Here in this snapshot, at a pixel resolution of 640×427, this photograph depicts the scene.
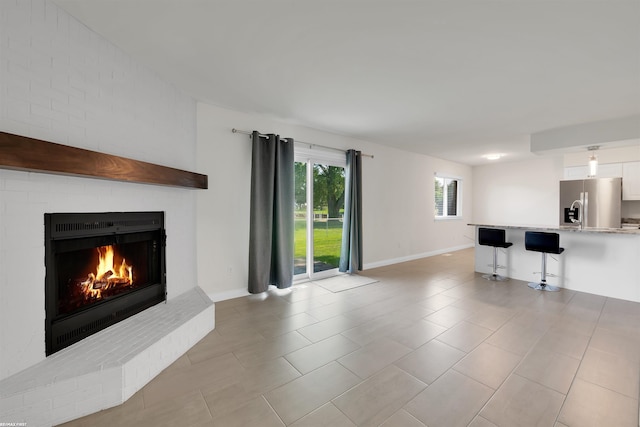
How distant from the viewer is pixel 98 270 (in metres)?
2.27

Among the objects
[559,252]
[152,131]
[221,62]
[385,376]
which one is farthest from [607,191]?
[152,131]

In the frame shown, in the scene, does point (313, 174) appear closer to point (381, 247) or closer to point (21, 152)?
point (381, 247)

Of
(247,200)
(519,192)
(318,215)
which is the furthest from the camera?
(519,192)

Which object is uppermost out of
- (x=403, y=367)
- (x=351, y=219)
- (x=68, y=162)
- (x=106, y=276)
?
(x=68, y=162)

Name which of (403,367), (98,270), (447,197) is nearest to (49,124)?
(98,270)

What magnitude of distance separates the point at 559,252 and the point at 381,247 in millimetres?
2962

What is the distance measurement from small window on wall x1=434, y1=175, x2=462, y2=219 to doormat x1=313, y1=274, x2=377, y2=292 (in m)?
3.87

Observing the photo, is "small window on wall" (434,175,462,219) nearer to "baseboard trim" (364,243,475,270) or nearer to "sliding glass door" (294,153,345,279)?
"baseboard trim" (364,243,475,270)

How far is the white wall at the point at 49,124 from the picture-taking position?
5.22 feet

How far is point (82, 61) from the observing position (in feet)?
6.60

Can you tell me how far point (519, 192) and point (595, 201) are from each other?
6.81 ft

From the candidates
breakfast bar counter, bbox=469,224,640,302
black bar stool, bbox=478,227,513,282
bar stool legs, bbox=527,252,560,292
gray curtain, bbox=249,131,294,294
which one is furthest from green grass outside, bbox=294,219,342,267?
bar stool legs, bbox=527,252,560,292

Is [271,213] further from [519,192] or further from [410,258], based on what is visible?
[519,192]

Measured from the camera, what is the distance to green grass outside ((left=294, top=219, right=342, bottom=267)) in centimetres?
457
